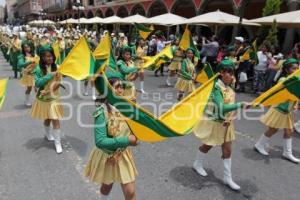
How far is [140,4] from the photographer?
33.5m

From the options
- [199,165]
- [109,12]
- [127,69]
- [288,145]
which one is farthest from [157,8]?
[199,165]

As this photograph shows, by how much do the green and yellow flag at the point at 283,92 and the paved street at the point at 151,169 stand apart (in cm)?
131

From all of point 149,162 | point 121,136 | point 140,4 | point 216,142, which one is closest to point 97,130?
point 121,136

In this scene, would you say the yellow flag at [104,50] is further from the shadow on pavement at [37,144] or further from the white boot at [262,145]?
the white boot at [262,145]

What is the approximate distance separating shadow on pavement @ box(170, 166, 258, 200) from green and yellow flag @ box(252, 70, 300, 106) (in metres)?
1.25

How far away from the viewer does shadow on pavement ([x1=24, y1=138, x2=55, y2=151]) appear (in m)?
6.56

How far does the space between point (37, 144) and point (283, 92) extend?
4.51 metres

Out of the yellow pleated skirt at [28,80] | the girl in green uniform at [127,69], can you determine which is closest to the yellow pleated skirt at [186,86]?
the girl in green uniform at [127,69]

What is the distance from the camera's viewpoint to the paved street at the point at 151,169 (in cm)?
483

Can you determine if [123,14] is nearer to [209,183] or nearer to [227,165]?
[209,183]

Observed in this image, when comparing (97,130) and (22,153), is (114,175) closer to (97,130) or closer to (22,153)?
(97,130)

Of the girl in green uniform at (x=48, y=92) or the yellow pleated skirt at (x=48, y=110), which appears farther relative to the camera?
the yellow pleated skirt at (x=48, y=110)

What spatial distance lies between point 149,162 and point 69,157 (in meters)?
1.39

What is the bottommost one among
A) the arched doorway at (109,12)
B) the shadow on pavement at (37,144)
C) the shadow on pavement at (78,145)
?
the shadow on pavement at (37,144)
